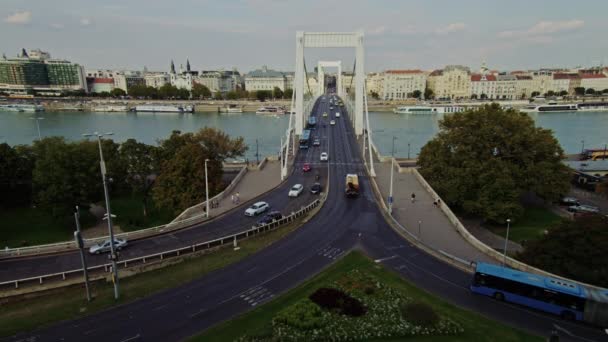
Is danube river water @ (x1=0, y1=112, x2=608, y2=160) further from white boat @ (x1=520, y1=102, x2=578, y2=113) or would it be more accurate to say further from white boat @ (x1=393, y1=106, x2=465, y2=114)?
white boat @ (x1=393, y1=106, x2=465, y2=114)

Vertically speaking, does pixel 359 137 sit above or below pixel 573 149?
above

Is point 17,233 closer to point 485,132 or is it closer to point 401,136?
point 485,132

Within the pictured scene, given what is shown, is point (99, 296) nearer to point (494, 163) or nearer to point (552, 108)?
point (494, 163)

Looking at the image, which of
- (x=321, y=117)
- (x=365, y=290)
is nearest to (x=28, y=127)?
(x=321, y=117)

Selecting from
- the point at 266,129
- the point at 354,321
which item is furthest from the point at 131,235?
the point at 266,129

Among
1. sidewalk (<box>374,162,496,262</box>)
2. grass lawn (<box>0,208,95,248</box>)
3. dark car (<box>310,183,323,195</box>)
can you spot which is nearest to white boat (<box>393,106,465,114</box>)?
sidewalk (<box>374,162,496,262</box>)

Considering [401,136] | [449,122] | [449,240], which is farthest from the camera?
[401,136]
